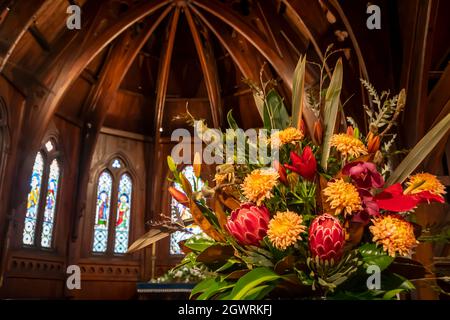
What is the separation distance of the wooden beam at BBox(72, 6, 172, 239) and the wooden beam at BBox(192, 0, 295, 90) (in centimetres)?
120

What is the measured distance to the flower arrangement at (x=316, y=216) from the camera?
0.94 metres

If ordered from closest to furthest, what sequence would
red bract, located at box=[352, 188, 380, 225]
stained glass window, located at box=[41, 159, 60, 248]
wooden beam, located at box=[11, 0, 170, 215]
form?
red bract, located at box=[352, 188, 380, 225]
wooden beam, located at box=[11, 0, 170, 215]
stained glass window, located at box=[41, 159, 60, 248]

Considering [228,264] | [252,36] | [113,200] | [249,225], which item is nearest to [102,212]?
[113,200]

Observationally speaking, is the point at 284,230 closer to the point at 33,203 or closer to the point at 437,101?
the point at 437,101

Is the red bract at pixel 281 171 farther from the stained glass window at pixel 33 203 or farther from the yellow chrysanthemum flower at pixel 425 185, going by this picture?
the stained glass window at pixel 33 203

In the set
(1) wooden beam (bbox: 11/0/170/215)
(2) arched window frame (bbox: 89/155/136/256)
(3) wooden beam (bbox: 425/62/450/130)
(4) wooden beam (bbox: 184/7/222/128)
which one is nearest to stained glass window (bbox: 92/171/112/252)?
(2) arched window frame (bbox: 89/155/136/256)

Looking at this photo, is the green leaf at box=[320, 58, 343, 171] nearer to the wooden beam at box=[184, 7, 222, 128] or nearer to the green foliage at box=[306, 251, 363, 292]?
the green foliage at box=[306, 251, 363, 292]

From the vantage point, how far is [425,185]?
104 centimetres

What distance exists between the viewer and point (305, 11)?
7844 millimetres

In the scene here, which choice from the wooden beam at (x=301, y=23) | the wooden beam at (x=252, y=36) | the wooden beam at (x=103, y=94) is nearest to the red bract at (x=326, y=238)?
the wooden beam at (x=301, y=23)

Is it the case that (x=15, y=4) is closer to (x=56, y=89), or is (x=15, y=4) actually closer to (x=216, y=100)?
(x=56, y=89)

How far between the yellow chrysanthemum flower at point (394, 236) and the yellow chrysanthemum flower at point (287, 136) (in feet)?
0.92

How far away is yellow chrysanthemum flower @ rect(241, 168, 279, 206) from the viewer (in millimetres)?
1019
